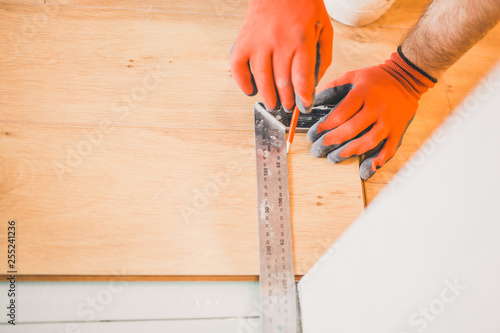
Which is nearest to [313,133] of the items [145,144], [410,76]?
[410,76]

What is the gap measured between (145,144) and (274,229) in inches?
14.7

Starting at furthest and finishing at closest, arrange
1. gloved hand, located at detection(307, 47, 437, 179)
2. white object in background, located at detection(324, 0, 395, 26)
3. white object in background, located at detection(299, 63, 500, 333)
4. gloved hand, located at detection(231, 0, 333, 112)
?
white object in background, located at detection(324, 0, 395, 26)
gloved hand, located at detection(307, 47, 437, 179)
gloved hand, located at detection(231, 0, 333, 112)
white object in background, located at detection(299, 63, 500, 333)

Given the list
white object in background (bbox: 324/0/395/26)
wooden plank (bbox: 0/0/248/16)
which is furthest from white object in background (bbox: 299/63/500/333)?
wooden plank (bbox: 0/0/248/16)

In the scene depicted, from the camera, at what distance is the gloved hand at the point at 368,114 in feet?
2.49

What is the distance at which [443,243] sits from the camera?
32 centimetres

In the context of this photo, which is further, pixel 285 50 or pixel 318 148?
pixel 318 148

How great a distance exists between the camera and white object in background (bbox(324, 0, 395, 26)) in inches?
36.2

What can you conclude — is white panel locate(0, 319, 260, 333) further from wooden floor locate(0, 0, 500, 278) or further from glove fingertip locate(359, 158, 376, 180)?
glove fingertip locate(359, 158, 376, 180)

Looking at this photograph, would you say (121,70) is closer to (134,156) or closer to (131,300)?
(134,156)

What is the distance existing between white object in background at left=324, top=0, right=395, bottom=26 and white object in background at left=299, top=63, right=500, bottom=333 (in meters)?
0.65

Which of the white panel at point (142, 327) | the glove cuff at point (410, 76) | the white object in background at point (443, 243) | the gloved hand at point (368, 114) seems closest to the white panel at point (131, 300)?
the white panel at point (142, 327)

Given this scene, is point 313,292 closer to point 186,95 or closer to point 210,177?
point 210,177

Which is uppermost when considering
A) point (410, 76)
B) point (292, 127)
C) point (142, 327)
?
point (410, 76)

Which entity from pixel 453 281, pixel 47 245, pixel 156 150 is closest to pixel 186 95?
pixel 156 150
